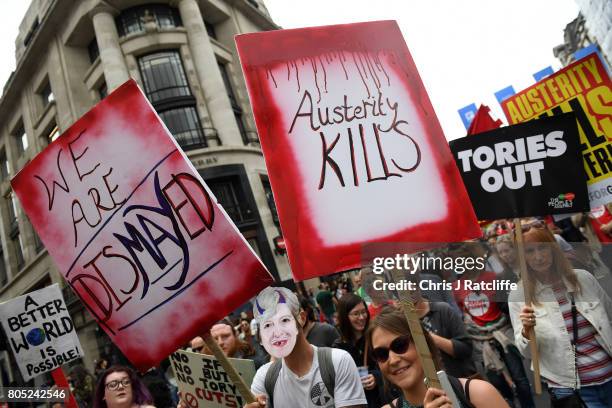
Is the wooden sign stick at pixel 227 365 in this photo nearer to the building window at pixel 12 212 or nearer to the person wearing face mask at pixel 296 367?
the person wearing face mask at pixel 296 367

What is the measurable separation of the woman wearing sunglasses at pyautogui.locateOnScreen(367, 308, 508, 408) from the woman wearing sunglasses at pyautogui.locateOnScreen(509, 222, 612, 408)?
1016 mm

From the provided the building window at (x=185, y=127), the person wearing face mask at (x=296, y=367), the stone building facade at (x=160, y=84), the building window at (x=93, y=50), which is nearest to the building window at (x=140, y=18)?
the stone building facade at (x=160, y=84)

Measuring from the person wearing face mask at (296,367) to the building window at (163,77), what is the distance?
57.7 feet

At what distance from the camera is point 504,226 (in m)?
6.05

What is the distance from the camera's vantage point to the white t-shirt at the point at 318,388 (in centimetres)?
223

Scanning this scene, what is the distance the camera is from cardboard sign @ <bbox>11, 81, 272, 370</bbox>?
6.74ft

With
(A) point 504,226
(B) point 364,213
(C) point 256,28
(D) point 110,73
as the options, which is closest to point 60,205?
(B) point 364,213

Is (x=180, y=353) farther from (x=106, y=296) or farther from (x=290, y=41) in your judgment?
(x=290, y=41)

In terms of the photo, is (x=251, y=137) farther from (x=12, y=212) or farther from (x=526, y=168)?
(x=526, y=168)

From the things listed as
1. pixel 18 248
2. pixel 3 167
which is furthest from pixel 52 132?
pixel 3 167

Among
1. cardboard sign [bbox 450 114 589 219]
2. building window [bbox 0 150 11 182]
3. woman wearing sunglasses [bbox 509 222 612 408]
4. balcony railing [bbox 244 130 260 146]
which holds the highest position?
building window [bbox 0 150 11 182]

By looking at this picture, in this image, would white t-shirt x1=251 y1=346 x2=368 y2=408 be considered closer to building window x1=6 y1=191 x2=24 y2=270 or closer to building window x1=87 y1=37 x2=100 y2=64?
building window x1=87 y1=37 x2=100 y2=64

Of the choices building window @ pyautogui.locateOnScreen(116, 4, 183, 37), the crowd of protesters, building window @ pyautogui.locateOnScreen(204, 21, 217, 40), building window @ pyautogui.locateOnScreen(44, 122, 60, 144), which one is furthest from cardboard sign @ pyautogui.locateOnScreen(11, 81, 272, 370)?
building window @ pyautogui.locateOnScreen(44, 122, 60, 144)

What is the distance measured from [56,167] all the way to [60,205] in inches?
8.7
